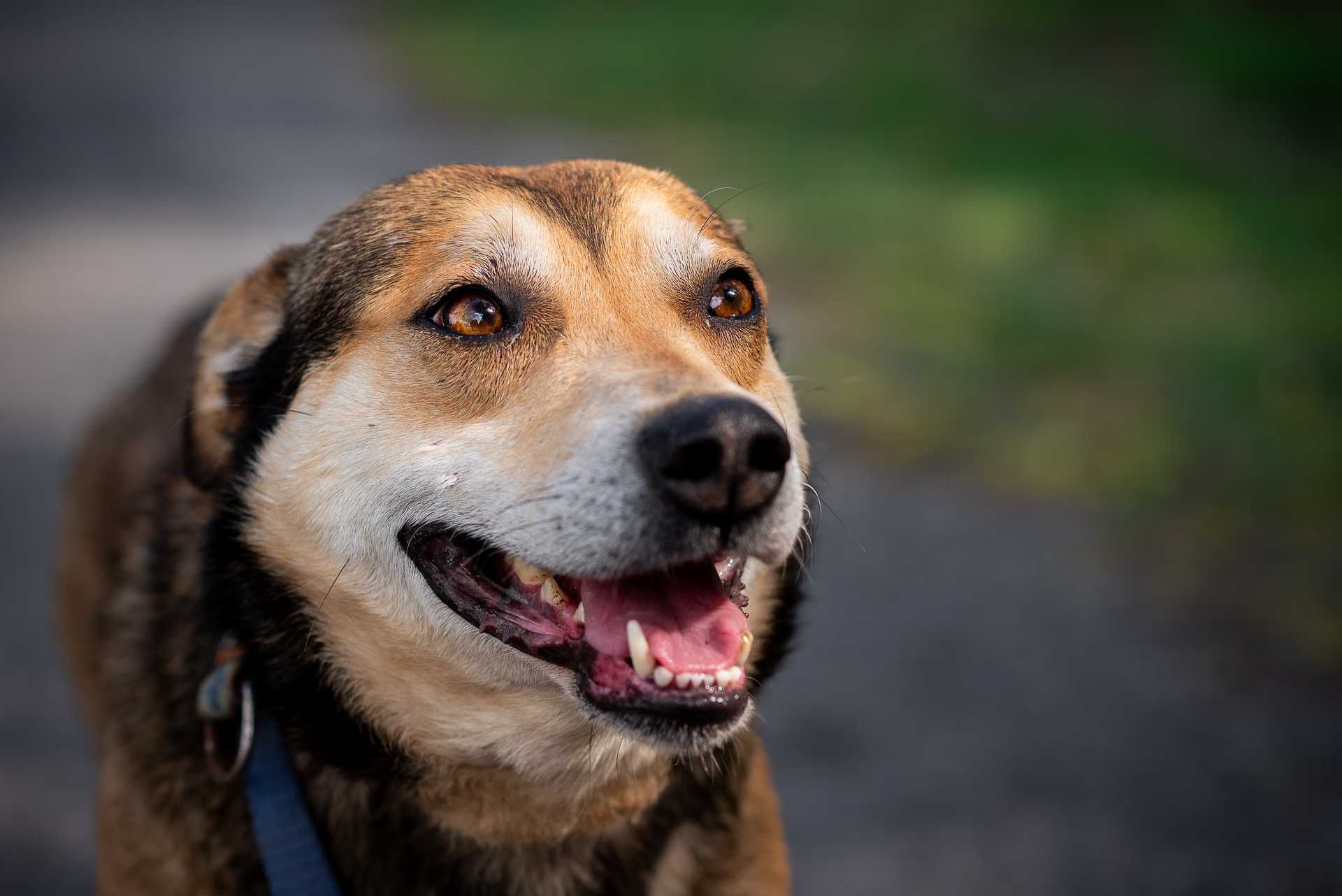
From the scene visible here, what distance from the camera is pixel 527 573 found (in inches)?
86.8

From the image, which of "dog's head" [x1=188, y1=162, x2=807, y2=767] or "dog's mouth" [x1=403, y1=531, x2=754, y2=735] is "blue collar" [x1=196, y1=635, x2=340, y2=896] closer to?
"dog's head" [x1=188, y1=162, x2=807, y2=767]

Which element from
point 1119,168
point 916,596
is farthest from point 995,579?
point 1119,168

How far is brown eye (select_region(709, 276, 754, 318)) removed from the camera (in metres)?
2.55

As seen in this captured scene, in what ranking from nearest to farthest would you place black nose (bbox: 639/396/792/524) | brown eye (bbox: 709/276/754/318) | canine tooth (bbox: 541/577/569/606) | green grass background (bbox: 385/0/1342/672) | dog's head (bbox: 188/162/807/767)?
black nose (bbox: 639/396/792/524)
dog's head (bbox: 188/162/807/767)
canine tooth (bbox: 541/577/569/606)
brown eye (bbox: 709/276/754/318)
green grass background (bbox: 385/0/1342/672)

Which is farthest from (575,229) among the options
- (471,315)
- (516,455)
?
(516,455)

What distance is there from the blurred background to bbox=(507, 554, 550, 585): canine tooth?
92 centimetres

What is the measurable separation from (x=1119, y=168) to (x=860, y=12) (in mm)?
6915

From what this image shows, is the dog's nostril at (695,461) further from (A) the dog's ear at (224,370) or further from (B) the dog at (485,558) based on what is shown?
(A) the dog's ear at (224,370)

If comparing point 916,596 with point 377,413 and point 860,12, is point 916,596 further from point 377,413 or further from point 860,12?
point 860,12

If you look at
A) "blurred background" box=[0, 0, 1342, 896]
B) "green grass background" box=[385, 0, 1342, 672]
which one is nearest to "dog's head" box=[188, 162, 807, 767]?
"blurred background" box=[0, 0, 1342, 896]

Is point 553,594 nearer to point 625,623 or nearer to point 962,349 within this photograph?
point 625,623

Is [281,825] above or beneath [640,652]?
beneath

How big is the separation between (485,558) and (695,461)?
0.55 metres

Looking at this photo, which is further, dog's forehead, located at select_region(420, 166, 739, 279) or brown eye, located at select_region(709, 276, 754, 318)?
brown eye, located at select_region(709, 276, 754, 318)
